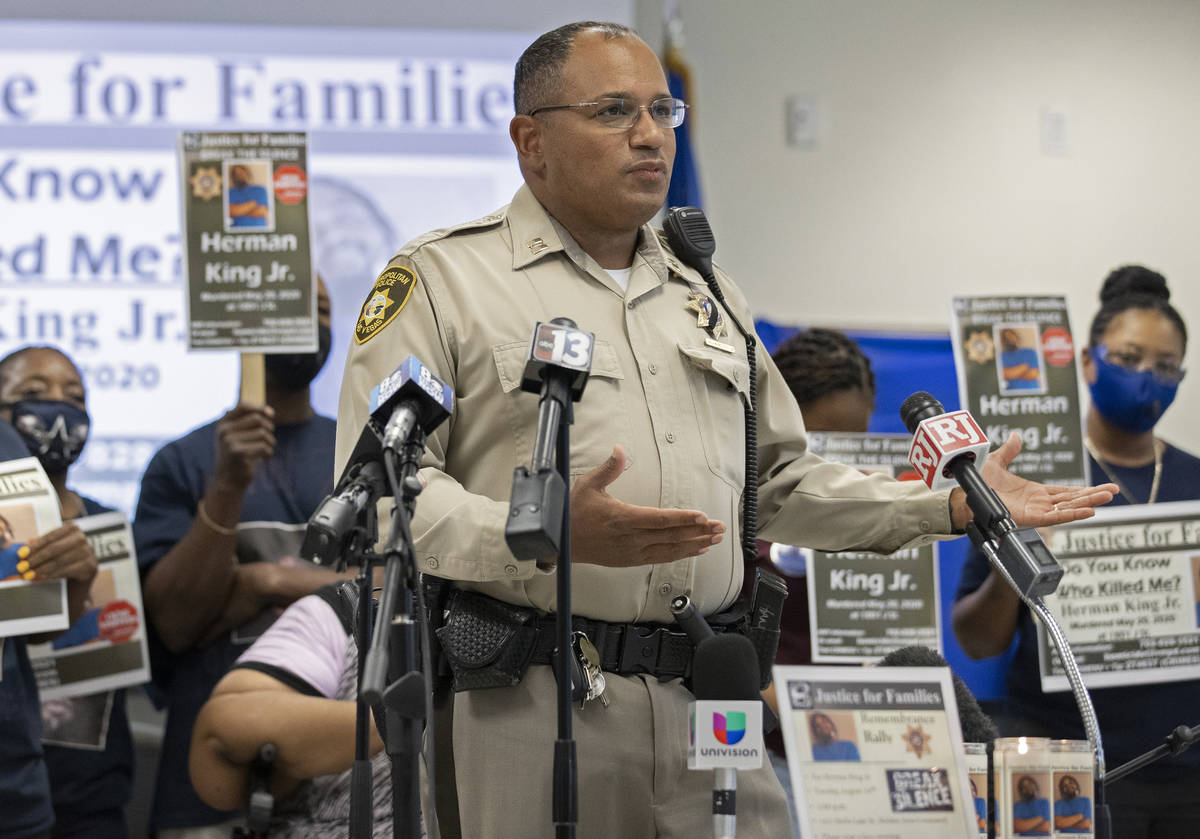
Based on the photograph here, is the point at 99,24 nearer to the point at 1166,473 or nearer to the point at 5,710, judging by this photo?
the point at 5,710

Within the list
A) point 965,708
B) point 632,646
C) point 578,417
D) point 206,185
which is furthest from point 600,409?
point 206,185

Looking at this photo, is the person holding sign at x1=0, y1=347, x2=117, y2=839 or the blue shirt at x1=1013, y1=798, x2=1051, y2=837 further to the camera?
the person holding sign at x1=0, y1=347, x2=117, y2=839

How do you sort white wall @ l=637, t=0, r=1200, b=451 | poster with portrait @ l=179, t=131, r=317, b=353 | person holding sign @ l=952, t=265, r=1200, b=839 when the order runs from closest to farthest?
poster with portrait @ l=179, t=131, r=317, b=353 < person holding sign @ l=952, t=265, r=1200, b=839 < white wall @ l=637, t=0, r=1200, b=451

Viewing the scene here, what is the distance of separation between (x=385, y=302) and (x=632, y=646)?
56cm

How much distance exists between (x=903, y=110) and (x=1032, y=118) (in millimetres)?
549

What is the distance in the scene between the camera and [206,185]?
9.70 ft

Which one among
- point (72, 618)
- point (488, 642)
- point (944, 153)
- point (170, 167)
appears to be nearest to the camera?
point (488, 642)

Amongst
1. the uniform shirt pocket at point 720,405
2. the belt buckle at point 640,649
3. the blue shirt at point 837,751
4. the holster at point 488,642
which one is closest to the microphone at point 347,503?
the holster at point 488,642

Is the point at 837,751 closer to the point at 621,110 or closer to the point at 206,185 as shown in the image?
the point at 621,110

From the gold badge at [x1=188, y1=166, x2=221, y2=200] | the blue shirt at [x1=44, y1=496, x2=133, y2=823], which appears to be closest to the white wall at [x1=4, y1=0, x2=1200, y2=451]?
the gold badge at [x1=188, y1=166, x2=221, y2=200]

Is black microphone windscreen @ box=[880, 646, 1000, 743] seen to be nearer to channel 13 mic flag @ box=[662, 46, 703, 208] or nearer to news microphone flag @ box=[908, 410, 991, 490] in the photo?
news microphone flag @ box=[908, 410, 991, 490]

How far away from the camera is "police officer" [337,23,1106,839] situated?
161cm

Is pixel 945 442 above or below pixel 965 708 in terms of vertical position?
above

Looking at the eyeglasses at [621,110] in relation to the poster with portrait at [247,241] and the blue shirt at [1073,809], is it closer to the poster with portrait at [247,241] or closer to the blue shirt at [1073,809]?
the blue shirt at [1073,809]
